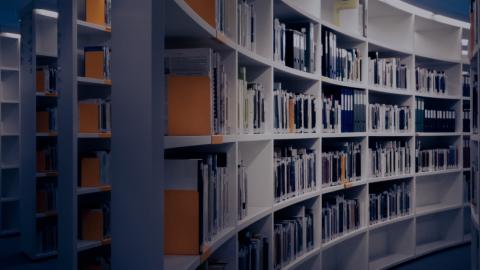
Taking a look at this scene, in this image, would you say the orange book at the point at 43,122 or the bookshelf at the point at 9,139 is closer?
the orange book at the point at 43,122

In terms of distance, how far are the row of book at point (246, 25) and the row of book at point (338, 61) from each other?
4.56 ft

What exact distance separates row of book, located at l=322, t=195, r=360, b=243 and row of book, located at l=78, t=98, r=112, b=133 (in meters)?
1.99

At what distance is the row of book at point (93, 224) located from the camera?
4.36 meters

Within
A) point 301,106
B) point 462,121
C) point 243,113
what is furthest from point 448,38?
point 243,113

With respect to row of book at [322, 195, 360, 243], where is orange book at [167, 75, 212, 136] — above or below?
above

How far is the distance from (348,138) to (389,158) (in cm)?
59

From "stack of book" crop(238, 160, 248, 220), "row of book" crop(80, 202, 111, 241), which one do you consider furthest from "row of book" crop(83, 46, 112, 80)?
"stack of book" crop(238, 160, 248, 220)

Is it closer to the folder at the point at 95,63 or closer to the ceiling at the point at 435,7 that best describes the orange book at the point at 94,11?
the folder at the point at 95,63

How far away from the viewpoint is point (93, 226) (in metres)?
4.38

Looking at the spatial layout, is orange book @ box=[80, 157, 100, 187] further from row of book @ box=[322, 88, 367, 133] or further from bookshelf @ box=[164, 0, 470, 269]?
row of book @ box=[322, 88, 367, 133]

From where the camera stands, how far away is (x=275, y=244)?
11.0ft

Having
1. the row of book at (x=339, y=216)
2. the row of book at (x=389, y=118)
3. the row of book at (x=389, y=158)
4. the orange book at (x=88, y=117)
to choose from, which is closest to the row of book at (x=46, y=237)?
the orange book at (x=88, y=117)

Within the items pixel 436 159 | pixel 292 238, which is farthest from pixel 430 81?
pixel 292 238

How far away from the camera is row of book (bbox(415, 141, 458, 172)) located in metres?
5.75
